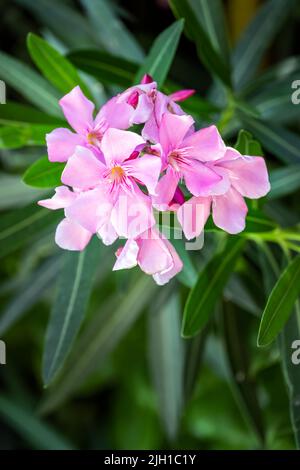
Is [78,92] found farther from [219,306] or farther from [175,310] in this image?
[175,310]

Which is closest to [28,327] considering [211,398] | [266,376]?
[211,398]

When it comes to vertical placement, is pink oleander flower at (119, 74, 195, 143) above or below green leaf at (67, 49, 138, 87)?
below

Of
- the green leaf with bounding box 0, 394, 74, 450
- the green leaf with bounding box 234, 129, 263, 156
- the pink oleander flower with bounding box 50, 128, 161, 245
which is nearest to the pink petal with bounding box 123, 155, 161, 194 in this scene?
the pink oleander flower with bounding box 50, 128, 161, 245

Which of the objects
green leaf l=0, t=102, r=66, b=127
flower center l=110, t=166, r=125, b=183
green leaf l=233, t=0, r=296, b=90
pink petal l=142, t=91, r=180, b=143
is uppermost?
green leaf l=233, t=0, r=296, b=90

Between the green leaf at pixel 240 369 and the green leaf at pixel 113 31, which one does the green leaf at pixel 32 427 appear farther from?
the green leaf at pixel 113 31

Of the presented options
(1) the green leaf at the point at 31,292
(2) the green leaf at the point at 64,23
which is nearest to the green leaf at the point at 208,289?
(1) the green leaf at the point at 31,292

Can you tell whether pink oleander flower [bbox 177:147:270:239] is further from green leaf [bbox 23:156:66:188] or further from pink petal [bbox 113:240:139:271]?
green leaf [bbox 23:156:66:188]
